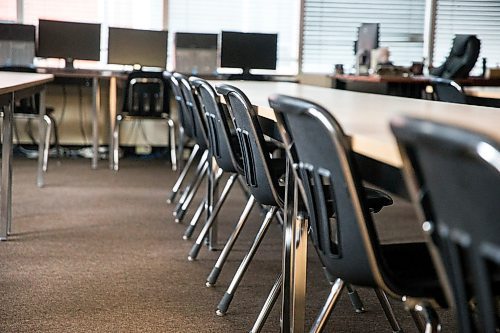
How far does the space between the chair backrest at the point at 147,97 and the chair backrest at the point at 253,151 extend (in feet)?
13.5

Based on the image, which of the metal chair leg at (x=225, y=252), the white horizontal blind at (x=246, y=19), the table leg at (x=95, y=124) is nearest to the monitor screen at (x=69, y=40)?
the table leg at (x=95, y=124)

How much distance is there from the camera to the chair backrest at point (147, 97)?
638 centimetres

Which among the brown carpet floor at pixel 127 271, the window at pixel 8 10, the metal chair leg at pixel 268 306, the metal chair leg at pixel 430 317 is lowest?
the brown carpet floor at pixel 127 271

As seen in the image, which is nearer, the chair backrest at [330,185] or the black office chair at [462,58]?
the chair backrest at [330,185]

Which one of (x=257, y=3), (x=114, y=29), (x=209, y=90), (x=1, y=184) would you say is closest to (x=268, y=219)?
(x=209, y=90)

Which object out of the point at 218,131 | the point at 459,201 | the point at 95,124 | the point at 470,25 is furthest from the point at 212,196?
the point at 470,25

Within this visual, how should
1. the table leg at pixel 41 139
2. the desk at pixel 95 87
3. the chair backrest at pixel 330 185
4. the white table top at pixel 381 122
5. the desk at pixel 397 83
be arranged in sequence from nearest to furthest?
the white table top at pixel 381 122 < the chair backrest at pixel 330 185 < the table leg at pixel 41 139 < the desk at pixel 95 87 < the desk at pixel 397 83

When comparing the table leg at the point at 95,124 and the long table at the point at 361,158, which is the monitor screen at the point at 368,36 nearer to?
the table leg at the point at 95,124

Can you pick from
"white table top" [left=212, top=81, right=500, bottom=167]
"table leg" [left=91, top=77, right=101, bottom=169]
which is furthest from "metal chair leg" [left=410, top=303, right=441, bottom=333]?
"table leg" [left=91, top=77, right=101, bottom=169]

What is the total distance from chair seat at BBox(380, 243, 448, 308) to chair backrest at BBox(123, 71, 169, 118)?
485 centimetres

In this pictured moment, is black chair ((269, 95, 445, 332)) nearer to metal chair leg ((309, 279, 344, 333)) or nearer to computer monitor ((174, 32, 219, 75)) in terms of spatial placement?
metal chair leg ((309, 279, 344, 333))

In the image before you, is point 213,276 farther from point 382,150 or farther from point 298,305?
point 382,150

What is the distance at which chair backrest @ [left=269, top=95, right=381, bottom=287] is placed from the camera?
132cm

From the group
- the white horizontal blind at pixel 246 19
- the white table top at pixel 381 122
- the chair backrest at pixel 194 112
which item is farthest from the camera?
the white horizontal blind at pixel 246 19
